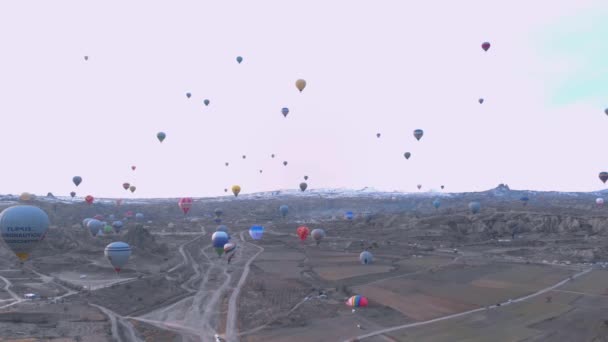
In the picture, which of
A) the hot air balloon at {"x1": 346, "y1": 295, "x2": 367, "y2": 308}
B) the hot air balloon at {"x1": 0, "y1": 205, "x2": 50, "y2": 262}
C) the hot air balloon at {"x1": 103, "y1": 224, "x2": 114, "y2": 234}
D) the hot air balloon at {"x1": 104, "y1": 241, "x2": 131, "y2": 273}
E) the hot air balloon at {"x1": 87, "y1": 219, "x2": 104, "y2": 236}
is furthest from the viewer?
the hot air balloon at {"x1": 103, "y1": 224, "x2": 114, "y2": 234}

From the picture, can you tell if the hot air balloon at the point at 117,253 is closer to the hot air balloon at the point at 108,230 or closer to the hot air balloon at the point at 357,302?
the hot air balloon at the point at 357,302

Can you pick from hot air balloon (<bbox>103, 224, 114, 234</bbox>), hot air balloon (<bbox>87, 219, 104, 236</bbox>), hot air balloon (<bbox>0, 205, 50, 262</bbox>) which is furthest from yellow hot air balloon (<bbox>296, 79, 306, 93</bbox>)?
hot air balloon (<bbox>103, 224, 114, 234</bbox>)

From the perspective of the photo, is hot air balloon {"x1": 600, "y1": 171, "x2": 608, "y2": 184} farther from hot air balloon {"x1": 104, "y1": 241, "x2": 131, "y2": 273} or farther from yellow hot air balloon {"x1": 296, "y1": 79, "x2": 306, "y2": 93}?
hot air balloon {"x1": 104, "y1": 241, "x2": 131, "y2": 273}

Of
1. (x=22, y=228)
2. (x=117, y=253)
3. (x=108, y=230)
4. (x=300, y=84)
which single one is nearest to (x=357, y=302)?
(x=117, y=253)

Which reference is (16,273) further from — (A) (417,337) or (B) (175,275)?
(A) (417,337)

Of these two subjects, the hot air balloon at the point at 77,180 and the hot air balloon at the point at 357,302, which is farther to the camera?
the hot air balloon at the point at 77,180

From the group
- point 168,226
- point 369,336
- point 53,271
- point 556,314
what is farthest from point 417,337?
point 168,226

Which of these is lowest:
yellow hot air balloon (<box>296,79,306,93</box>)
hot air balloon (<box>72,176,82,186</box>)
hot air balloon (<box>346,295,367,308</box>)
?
hot air balloon (<box>346,295,367,308</box>)

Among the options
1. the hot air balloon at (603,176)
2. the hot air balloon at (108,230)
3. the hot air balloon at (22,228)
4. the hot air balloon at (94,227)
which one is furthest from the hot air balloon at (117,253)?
the hot air balloon at (603,176)

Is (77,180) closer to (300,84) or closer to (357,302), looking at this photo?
(300,84)
